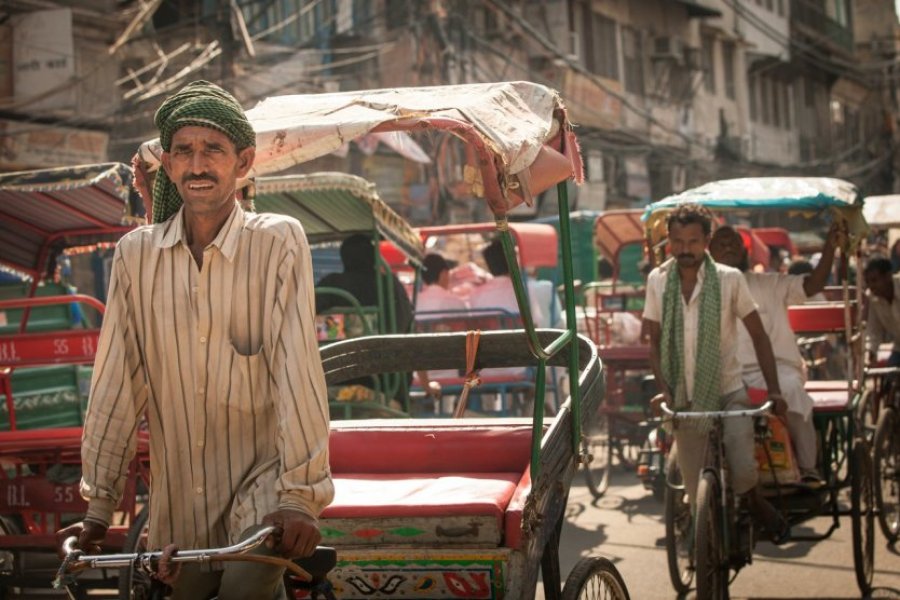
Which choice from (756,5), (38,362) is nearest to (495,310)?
(38,362)

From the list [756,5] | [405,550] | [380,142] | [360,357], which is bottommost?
[405,550]

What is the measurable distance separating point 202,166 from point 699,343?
3747 mm

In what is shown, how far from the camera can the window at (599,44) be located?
3006 cm

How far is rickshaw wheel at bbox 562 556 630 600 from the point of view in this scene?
4.17 m

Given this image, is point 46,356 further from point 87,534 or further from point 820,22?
point 820,22

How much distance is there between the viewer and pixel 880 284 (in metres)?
9.64

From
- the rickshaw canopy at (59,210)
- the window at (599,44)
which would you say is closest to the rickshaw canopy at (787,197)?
the rickshaw canopy at (59,210)

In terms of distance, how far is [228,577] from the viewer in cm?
297

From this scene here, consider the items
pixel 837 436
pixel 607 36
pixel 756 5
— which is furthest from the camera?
pixel 756 5

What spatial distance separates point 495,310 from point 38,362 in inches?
187

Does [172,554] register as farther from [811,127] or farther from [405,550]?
[811,127]

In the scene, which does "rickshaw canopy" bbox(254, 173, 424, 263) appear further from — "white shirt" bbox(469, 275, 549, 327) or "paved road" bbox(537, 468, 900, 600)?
"paved road" bbox(537, 468, 900, 600)

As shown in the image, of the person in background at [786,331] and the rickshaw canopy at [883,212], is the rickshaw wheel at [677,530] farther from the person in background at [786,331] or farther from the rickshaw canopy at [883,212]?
the rickshaw canopy at [883,212]

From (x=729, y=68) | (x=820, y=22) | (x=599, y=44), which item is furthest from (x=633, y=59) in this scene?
(x=820, y=22)
